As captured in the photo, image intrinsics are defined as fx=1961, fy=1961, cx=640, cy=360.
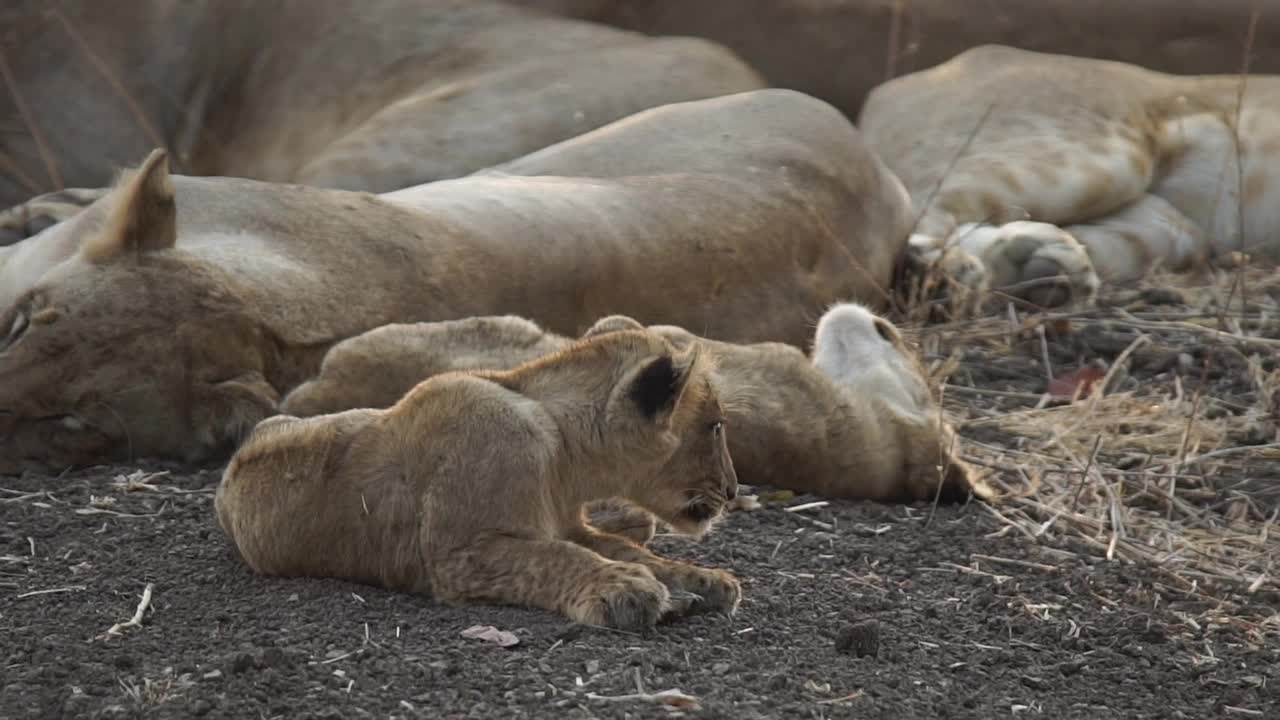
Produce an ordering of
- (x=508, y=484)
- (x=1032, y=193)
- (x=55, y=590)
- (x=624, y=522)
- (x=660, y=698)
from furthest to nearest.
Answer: (x=1032, y=193) < (x=624, y=522) < (x=55, y=590) < (x=508, y=484) < (x=660, y=698)

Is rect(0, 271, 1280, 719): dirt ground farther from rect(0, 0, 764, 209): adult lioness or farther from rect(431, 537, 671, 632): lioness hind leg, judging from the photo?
rect(0, 0, 764, 209): adult lioness

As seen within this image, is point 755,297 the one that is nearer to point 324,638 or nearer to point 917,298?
point 917,298

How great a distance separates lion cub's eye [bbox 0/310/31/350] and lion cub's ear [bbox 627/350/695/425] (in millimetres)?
1394

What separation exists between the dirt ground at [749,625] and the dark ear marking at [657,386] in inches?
13.0

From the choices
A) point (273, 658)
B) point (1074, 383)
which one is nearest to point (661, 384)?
point (273, 658)

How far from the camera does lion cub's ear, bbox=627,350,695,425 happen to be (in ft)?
9.54

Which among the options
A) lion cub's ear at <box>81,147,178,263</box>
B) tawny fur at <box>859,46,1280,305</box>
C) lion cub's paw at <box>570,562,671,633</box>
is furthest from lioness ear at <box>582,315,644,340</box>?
tawny fur at <box>859,46,1280,305</box>

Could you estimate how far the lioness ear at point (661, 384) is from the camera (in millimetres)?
2906

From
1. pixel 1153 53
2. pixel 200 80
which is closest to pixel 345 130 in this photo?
pixel 200 80

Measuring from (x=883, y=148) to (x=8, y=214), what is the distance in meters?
3.08

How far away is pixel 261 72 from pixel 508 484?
4466 millimetres

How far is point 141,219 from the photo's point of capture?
146 inches

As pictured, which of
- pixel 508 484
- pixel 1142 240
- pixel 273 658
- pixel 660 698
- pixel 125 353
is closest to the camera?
pixel 660 698

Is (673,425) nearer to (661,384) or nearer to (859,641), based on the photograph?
(661,384)
